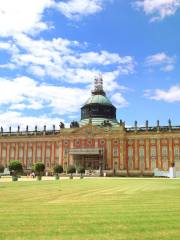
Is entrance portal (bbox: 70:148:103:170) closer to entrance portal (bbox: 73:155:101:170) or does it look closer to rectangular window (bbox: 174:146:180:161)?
entrance portal (bbox: 73:155:101:170)

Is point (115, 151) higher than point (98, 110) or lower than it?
lower

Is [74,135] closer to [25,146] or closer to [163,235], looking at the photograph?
[25,146]

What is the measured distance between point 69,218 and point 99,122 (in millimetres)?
94898

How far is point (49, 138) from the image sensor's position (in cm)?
10794

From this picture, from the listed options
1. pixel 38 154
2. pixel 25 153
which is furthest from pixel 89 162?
pixel 25 153

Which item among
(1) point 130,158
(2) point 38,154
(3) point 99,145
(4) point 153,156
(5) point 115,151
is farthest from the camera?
(2) point 38,154

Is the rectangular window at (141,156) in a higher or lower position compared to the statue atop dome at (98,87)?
lower

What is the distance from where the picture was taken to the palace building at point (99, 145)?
321 ft

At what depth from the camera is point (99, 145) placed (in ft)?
336

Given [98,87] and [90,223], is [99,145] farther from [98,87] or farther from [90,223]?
[90,223]

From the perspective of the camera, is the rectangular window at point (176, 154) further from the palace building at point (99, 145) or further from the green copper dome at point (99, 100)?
the green copper dome at point (99, 100)

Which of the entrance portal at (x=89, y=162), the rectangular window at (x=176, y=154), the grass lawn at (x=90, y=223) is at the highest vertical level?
the rectangular window at (x=176, y=154)

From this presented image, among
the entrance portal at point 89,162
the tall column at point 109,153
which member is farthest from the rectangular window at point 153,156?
the entrance portal at point 89,162

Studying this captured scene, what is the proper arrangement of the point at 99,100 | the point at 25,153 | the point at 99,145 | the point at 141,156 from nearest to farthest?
the point at 141,156 → the point at 99,145 → the point at 25,153 → the point at 99,100
